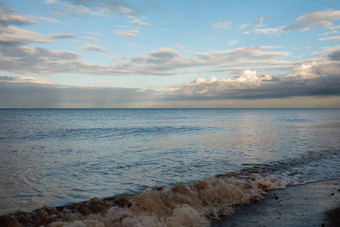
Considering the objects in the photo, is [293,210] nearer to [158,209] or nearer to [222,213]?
[222,213]

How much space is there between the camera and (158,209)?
737cm

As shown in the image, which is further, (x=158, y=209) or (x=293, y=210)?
(x=158, y=209)

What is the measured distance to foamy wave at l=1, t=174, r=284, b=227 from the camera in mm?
6465

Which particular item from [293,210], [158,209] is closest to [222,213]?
[158,209]

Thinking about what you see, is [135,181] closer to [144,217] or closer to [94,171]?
[94,171]

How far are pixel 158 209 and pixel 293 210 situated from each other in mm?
3840

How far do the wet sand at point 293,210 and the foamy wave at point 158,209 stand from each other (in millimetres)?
458

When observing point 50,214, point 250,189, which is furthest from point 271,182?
point 50,214

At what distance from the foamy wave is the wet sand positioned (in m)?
0.46

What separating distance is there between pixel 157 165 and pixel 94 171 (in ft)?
10.9

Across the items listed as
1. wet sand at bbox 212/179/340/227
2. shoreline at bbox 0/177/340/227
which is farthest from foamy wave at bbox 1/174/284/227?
wet sand at bbox 212/179/340/227

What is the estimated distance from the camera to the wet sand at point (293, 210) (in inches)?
250

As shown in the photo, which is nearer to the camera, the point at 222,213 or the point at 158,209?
the point at 222,213

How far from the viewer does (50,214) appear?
703 centimetres
